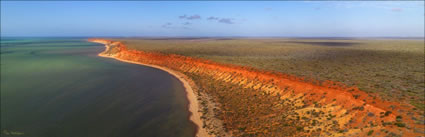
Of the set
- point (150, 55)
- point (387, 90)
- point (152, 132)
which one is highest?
point (150, 55)

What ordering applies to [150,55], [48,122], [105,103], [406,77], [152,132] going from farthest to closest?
[150,55], [406,77], [105,103], [48,122], [152,132]

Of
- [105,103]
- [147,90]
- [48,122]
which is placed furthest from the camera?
[147,90]

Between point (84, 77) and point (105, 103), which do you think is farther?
point (84, 77)

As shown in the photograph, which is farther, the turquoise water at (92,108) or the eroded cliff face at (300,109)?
the turquoise water at (92,108)

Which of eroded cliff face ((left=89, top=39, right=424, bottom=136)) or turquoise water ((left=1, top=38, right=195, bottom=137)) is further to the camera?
turquoise water ((left=1, top=38, right=195, bottom=137))

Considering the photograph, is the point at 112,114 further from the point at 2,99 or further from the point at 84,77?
the point at 84,77

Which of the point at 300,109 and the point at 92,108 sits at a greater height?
the point at 300,109

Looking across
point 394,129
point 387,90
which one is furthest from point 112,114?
point 387,90

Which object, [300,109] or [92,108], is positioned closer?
[300,109]
